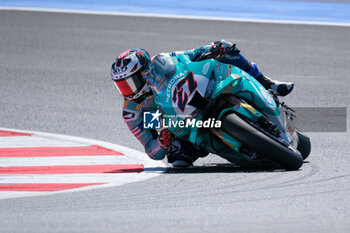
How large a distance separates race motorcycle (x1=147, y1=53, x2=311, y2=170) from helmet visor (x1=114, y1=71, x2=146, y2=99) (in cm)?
14

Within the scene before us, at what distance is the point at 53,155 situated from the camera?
8.56m

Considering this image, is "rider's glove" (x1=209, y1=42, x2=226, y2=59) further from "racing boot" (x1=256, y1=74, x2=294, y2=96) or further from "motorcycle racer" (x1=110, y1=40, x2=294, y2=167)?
"racing boot" (x1=256, y1=74, x2=294, y2=96)

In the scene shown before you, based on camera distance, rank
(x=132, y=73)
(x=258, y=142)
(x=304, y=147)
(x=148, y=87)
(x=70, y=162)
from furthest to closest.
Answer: (x=70, y=162)
(x=304, y=147)
(x=148, y=87)
(x=132, y=73)
(x=258, y=142)

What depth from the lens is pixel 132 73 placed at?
24.6ft

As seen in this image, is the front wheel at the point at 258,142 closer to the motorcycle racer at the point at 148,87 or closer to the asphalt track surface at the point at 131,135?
the asphalt track surface at the point at 131,135

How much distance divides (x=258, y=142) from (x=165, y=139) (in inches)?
43.1

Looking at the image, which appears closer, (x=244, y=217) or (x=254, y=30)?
(x=244, y=217)

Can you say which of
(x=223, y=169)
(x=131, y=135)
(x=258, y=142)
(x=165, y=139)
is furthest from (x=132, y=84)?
(x=131, y=135)

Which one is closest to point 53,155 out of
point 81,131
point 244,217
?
point 81,131

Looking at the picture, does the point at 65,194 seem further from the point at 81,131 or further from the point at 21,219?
the point at 81,131

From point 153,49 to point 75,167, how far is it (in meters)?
6.94

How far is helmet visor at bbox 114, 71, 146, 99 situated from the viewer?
7.53m

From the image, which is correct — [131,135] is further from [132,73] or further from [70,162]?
[132,73]

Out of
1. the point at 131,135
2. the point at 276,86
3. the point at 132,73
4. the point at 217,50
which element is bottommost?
the point at 131,135
